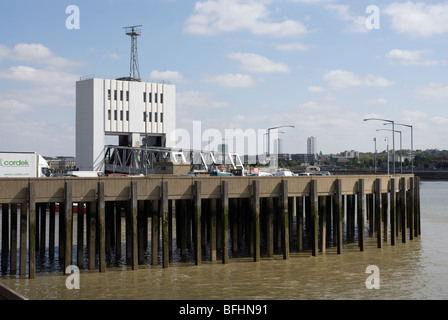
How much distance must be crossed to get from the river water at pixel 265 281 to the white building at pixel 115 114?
5510 cm

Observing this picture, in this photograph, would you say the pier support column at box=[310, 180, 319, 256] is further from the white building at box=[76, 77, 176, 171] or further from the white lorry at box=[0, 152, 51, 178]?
the white building at box=[76, 77, 176, 171]

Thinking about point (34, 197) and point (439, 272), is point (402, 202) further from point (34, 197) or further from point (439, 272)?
point (34, 197)

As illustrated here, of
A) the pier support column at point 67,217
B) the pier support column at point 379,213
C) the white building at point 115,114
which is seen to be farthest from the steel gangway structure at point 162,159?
the pier support column at point 67,217

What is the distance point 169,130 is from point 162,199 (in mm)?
61475

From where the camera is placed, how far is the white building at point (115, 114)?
269 feet

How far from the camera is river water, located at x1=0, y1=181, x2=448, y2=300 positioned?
23.2 m

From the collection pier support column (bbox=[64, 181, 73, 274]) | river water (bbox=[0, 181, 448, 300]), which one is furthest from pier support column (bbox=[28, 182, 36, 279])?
pier support column (bbox=[64, 181, 73, 274])

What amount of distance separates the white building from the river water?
55.1 meters

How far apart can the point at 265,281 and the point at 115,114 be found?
202 feet

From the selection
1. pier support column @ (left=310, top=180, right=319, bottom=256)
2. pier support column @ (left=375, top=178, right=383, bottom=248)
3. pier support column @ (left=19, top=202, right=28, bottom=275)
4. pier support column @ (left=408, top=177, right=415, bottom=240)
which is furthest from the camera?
pier support column @ (left=408, top=177, right=415, bottom=240)

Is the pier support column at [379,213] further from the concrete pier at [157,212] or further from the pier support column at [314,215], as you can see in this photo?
the pier support column at [314,215]

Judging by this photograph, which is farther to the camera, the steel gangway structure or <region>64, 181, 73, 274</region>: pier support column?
the steel gangway structure
